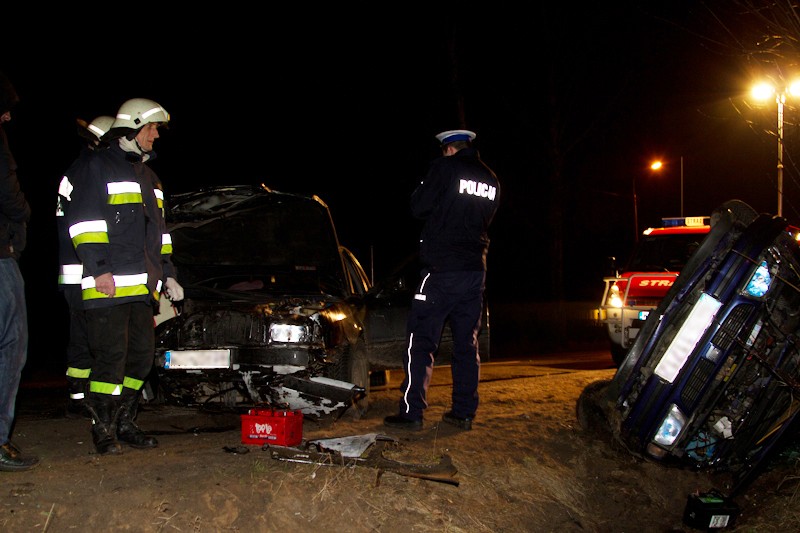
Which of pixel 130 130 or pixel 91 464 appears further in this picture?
pixel 130 130

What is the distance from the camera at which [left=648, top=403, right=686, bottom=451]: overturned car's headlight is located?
4117mm

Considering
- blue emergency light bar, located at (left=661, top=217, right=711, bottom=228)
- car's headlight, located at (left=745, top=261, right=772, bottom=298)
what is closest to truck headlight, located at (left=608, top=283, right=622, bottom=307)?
blue emergency light bar, located at (left=661, top=217, right=711, bottom=228)

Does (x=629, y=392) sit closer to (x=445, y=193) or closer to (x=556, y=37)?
(x=445, y=193)

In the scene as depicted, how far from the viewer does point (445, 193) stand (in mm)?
4879

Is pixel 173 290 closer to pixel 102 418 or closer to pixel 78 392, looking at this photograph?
pixel 102 418

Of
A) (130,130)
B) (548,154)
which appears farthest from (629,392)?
(548,154)

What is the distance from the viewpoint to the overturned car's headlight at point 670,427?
162 inches

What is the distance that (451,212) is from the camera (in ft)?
16.0

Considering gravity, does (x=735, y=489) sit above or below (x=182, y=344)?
below

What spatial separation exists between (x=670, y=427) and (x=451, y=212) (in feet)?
→ 6.78

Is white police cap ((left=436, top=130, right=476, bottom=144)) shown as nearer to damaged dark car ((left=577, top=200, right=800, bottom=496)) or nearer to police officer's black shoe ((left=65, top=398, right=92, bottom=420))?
damaged dark car ((left=577, top=200, right=800, bottom=496))

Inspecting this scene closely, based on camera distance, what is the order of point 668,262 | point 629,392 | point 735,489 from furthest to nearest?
point 668,262 < point 629,392 < point 735,489

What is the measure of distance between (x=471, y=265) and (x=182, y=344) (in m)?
2.18

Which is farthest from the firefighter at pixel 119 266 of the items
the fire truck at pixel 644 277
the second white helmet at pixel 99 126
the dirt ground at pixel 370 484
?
the fire truck at pixel 644 277
